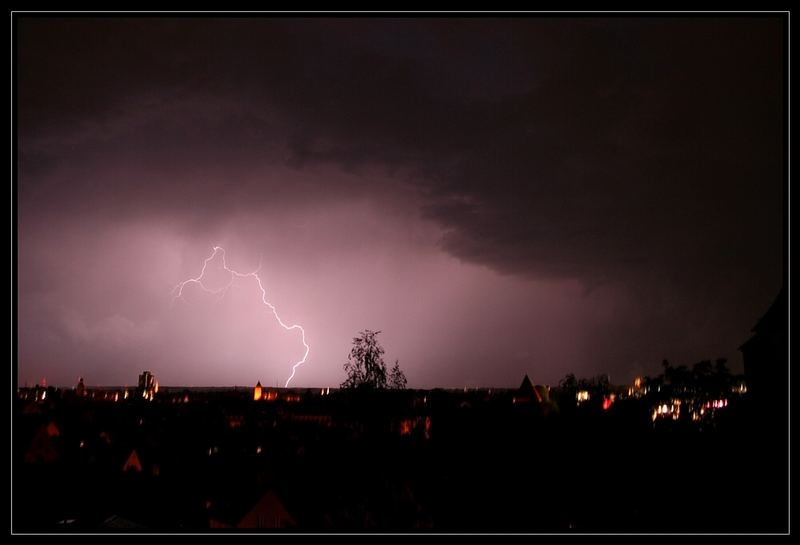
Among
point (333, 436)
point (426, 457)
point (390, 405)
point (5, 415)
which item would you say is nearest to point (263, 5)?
point (5, 415)

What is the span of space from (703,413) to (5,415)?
24975mm

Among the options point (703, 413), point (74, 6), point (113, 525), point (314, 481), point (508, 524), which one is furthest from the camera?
point (703, 413)

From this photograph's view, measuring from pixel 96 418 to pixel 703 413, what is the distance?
1278 inches

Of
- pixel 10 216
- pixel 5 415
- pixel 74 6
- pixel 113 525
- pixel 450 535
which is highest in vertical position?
pixel 74 6

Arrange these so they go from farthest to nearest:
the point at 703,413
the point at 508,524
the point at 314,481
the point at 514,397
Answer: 1. the point at 514,397
2. the point at 703,413
3. the point at 314,481
4. the point at 508,524

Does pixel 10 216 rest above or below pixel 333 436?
above

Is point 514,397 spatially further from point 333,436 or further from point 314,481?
point 314,481

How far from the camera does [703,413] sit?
23.0 metres

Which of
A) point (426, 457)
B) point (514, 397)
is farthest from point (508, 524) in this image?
point (514, 397)

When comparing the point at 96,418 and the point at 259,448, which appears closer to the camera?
the point at 259,448

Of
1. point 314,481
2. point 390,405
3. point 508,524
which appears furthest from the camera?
point 390,405

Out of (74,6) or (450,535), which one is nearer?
(450,535)

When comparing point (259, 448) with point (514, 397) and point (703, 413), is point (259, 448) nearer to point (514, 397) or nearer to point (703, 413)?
point (514, 397)

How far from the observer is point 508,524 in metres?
11.8
